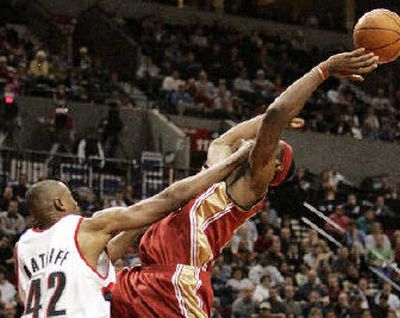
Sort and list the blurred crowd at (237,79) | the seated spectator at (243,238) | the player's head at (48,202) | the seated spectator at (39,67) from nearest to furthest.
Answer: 1. the player's head at (48,202)
2. the seated spectator at (243,238)
3. the seated spectator at (39,67)
4. the blurred crowd at (237,79)

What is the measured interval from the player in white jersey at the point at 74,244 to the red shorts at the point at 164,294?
6.3 inches

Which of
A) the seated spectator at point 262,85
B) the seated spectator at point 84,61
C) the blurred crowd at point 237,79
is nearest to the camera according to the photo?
the seated spectator at point 84,61

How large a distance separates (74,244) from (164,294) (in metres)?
0.63

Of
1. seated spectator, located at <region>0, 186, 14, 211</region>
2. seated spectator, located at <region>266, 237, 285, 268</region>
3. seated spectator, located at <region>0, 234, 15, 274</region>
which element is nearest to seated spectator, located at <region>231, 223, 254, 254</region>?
seated spectator, located at <region>266, 237, 285, 268</region>

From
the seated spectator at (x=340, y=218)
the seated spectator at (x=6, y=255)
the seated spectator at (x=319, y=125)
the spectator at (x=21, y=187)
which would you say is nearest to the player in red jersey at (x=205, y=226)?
the seated spectator at (x=6, y=255)

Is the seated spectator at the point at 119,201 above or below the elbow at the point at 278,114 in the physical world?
below

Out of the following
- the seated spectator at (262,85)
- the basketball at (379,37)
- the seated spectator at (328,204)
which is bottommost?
the seated spectator at (328,204)

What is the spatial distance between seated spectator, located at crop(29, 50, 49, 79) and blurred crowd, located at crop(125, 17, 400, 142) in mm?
2741

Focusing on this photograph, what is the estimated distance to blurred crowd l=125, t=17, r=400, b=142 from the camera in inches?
830

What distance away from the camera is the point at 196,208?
5598mm

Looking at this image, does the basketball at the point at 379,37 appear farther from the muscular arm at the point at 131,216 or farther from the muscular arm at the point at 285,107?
the muscular arm at the point at 131,216

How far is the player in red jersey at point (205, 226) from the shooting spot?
17.8ft

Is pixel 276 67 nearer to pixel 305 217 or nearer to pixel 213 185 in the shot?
pixel 305 217

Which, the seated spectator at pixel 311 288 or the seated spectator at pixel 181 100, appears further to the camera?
the seated spectator at pixel 181 100
